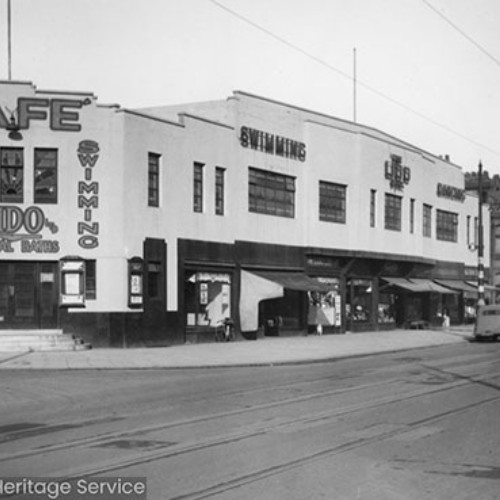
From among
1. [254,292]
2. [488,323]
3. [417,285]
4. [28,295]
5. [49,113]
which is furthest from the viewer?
[417,285]

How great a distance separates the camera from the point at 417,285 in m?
48.8

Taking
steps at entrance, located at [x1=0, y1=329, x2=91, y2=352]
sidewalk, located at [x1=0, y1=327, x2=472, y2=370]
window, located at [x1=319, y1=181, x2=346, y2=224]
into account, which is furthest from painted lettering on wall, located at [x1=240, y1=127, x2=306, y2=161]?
steps at entrance, located at [x1=0, y1=329, x2=91, y2=352]

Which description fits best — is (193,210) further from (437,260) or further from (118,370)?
(437,260)

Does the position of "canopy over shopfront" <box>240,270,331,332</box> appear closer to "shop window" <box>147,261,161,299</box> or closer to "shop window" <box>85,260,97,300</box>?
"shop window" <box>147,261,161,299</box>

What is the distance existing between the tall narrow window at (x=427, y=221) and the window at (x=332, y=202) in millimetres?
10975

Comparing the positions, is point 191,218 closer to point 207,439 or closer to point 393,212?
point 393,212

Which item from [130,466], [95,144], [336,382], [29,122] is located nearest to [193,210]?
[95,144]

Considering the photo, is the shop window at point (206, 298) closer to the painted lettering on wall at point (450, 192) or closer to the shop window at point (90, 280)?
the shop window at point (90, 280)

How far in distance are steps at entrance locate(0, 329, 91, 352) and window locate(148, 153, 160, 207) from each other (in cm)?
565

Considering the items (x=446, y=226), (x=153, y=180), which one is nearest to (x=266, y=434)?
(x=153, y=180)

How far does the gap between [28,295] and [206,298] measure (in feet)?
23.1

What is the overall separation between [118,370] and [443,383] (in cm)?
890

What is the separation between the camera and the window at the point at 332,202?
40625 millimetres

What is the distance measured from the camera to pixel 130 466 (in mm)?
9031
